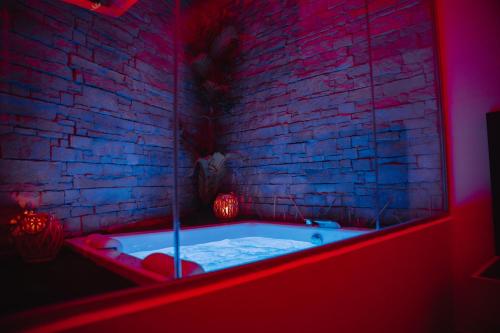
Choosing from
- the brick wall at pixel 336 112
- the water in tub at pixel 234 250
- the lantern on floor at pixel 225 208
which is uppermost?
the brick wall at pixel 336 112

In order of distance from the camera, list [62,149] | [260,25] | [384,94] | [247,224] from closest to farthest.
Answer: [62,149] → [384,94] → [247,224] → [260,25]

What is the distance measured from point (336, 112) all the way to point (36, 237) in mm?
2815

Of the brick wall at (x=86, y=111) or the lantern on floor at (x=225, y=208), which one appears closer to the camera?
the brick wall at (x=86, y=111)

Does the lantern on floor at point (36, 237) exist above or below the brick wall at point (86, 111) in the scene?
below

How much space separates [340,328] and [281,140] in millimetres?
2767

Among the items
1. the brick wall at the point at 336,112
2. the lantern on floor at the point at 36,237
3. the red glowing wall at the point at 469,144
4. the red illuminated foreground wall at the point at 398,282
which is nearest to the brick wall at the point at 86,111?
the lantern on floor at the point at 36,237

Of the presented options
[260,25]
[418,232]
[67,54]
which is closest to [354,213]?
[418,232]

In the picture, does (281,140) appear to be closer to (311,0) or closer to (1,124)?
(311,0)

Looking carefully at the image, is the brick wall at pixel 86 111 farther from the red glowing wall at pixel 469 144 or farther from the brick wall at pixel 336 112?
the red glowing wall at pixel 469 144

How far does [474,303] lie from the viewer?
5.24 ft

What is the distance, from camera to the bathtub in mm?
1839

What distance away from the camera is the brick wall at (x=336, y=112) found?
2.52 m

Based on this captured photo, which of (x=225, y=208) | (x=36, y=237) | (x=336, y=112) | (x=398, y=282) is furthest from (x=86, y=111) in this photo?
(x=398, y=282)

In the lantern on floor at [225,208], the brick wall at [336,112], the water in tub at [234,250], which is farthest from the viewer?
the lantern on floor at [225,208]
